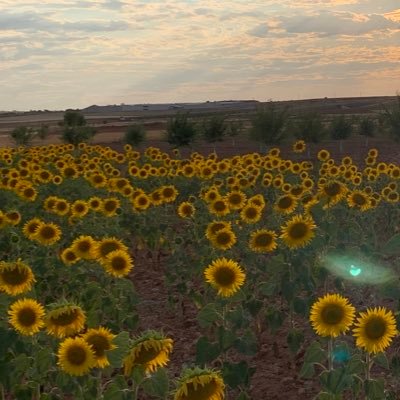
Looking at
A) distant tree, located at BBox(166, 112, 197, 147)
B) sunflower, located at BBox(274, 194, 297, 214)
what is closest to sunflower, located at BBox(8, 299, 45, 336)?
sunflower, located at BBox(274, 194, 297, 214)

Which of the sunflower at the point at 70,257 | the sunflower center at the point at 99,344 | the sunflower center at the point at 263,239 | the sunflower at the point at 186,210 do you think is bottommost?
the sunflower at the point at 186,210

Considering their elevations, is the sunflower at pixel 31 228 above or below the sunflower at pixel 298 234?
below

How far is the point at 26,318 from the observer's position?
14.6 ft

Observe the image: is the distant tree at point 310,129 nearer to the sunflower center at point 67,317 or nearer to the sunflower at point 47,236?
the sunflower at point 47,236

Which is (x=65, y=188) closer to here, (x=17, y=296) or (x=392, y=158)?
(x=17, y=296)

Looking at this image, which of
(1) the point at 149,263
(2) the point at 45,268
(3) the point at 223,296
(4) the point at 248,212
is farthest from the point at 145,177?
(3) the point at 223,296

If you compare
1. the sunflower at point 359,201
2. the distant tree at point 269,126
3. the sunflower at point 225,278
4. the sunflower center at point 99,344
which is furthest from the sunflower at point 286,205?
the distant tree at point 269,126

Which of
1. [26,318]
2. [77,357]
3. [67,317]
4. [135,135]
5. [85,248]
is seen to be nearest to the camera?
[77,357]

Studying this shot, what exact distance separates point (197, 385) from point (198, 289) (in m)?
6.08

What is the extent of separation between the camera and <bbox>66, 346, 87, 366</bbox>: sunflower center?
380cm

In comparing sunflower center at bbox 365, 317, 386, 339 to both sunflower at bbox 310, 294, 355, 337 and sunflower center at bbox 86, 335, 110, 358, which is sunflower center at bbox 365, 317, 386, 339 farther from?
sunflower center at bbox 86, 335, 110, 358

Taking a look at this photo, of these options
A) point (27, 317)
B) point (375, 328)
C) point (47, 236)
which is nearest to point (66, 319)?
point (27, 317)

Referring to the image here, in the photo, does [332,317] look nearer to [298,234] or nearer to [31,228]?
[298,234]

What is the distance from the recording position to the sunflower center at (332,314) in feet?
14.2
